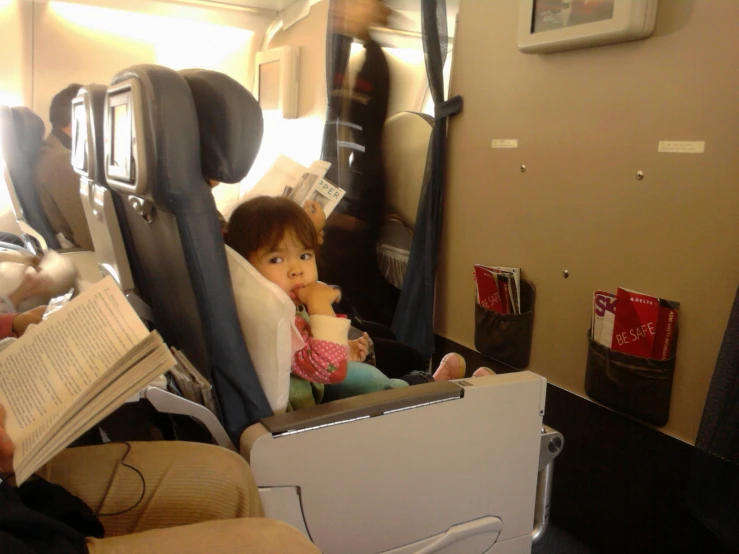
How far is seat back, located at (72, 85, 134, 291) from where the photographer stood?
1.32 metres

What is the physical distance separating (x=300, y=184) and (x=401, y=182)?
106 cm

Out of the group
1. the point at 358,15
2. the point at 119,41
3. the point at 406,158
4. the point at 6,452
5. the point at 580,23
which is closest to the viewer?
the point at 6,452

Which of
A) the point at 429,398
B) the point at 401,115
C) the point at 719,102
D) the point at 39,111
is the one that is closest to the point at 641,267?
the point at 719,102

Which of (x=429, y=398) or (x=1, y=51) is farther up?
(x=1, y=51)

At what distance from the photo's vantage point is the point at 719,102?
1458 millimetres

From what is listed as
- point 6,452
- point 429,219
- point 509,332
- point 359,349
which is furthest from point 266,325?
point 429,219

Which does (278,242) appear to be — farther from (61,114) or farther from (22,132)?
(61,114)

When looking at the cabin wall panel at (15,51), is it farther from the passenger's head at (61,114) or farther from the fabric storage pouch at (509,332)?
the fabric storage pouch at (509,332)

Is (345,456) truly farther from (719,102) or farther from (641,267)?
(719,102)

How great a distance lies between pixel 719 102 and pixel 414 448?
1.12 meters

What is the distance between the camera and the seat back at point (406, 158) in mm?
2510

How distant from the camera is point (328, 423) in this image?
1.05 meters

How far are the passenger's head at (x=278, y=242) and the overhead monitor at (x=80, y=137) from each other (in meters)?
0.44

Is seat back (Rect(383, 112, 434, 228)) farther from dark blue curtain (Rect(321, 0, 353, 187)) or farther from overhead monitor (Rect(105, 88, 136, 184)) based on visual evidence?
overhead monitor (Rect(105, 88, 136, 184))
